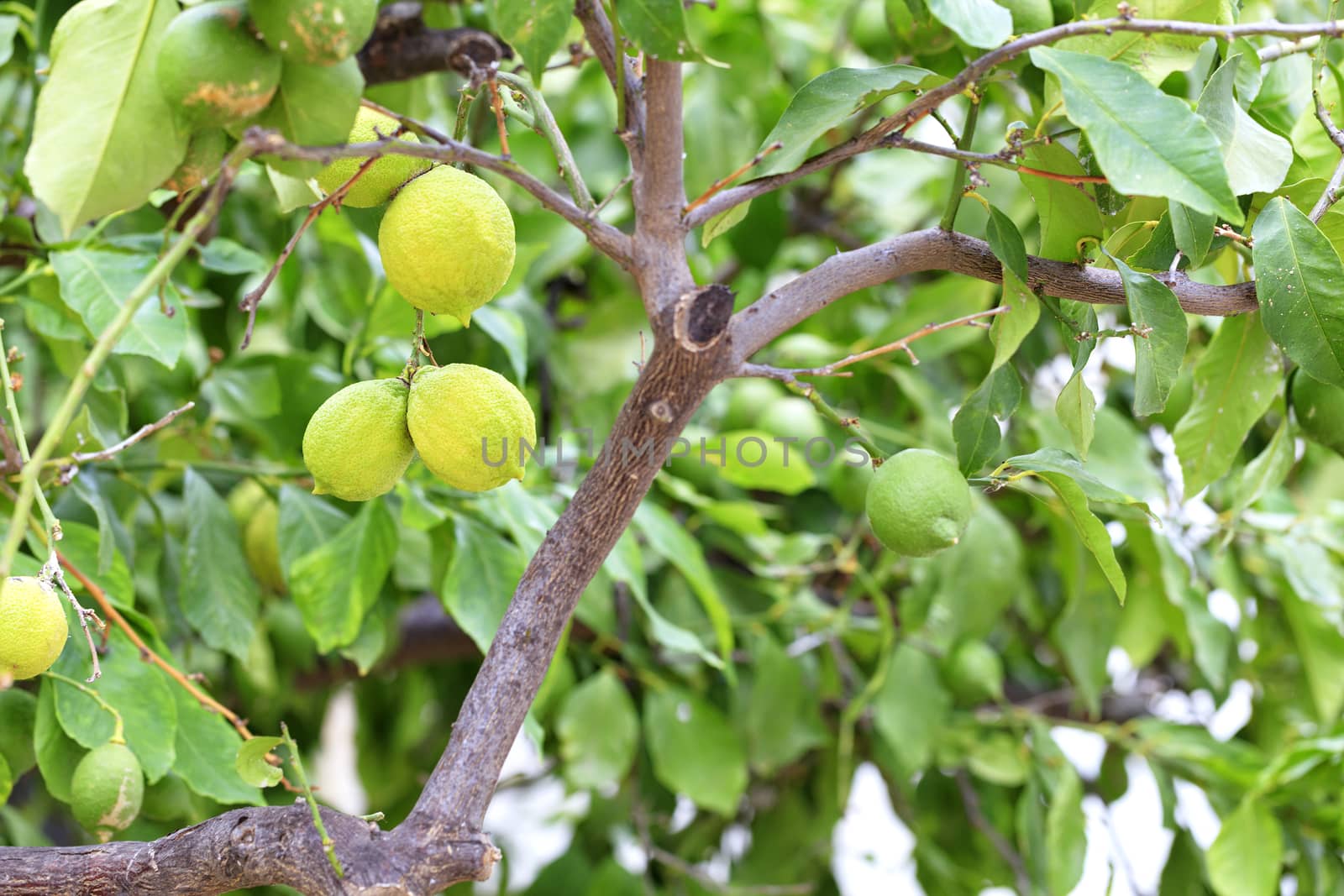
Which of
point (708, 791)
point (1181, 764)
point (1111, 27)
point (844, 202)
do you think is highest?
point (1111, 27)

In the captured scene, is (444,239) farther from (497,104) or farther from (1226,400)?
(1226,400)

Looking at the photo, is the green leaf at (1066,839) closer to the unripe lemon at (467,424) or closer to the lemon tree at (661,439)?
the lemon tree at (661,439)

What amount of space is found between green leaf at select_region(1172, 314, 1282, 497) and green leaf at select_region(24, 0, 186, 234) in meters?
0.52

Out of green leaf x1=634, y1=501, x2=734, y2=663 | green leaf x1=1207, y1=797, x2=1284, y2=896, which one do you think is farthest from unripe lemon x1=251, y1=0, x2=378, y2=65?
green leaf x1=1207, y1=797, x2=1284, y2=896

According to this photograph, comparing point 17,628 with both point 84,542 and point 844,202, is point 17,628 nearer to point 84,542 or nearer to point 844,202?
point 84,542

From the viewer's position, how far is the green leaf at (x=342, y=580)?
27.0 inches

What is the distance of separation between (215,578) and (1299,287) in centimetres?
63

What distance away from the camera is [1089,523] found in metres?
0.48

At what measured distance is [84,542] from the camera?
631 millimetres

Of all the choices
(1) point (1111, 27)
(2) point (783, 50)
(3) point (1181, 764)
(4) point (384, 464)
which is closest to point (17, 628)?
(4) point (384, 464)

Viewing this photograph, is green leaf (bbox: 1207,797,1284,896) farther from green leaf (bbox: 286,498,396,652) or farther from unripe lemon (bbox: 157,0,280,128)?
unripe lemon (bbox: 157,0,280,128)

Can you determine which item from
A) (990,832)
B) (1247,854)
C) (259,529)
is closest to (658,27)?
(259,529)

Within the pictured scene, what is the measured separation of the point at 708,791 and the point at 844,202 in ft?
2.49

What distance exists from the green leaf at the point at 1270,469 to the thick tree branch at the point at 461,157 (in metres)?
0.39
